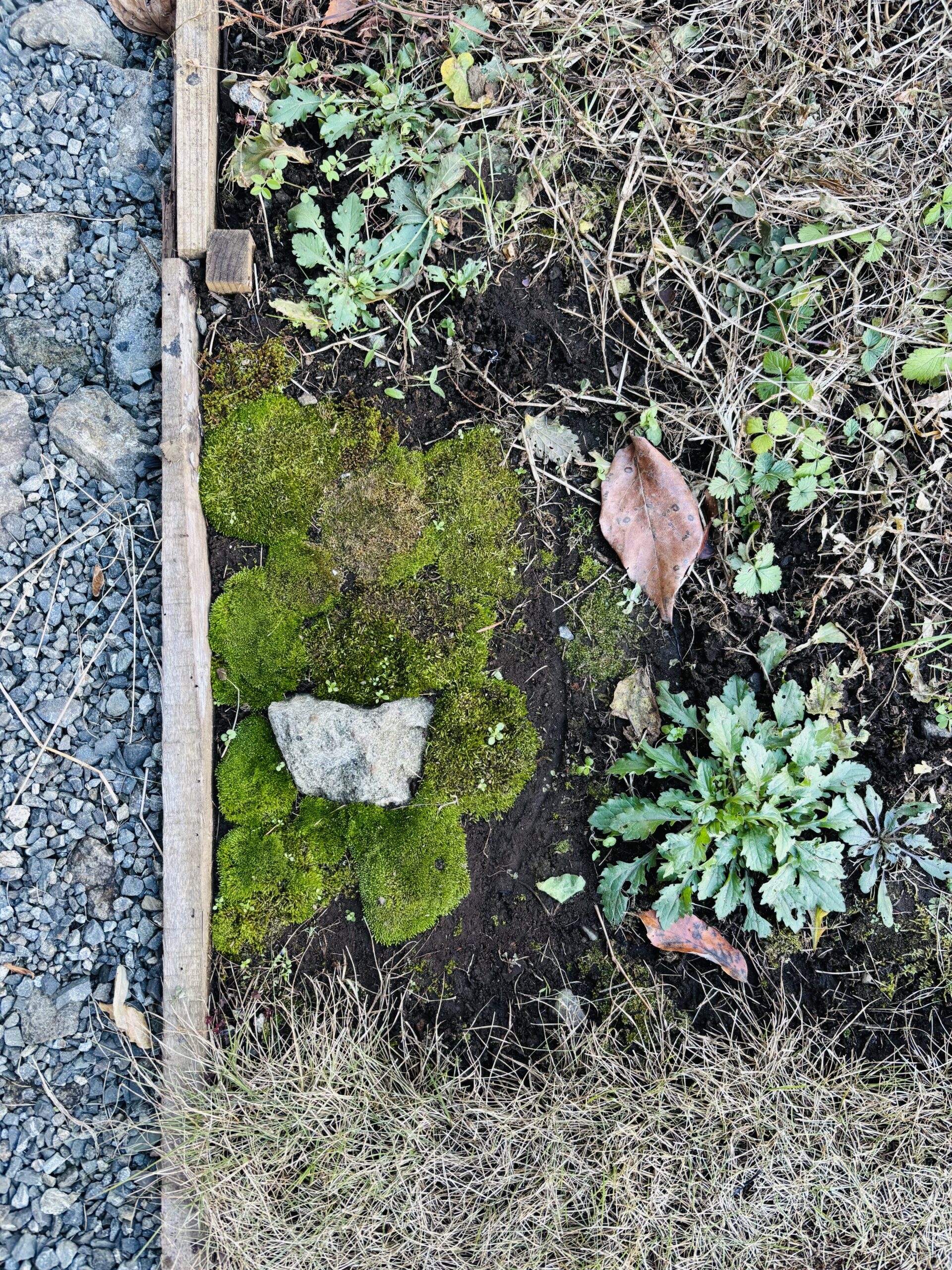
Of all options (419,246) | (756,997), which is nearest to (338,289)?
(419,246)

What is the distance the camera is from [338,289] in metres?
2.58

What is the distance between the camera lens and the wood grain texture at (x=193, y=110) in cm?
257

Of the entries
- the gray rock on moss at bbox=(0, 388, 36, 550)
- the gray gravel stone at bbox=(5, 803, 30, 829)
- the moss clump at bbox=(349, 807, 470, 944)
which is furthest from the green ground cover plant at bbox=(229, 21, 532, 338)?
the gray gravel stone at bbox=(5, 803, 30, 829)

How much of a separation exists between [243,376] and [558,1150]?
2.84 metres

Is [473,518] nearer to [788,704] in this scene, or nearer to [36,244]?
[788,704]

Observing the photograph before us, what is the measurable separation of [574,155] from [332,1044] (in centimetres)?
320

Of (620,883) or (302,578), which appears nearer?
(620,883)

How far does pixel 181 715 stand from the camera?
2568 millimetres

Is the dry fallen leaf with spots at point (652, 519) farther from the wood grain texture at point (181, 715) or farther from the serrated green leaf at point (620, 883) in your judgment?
the wood grain texture at point (181, 715)

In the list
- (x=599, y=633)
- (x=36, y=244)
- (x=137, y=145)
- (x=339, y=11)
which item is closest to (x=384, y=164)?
(x=339, y=11)

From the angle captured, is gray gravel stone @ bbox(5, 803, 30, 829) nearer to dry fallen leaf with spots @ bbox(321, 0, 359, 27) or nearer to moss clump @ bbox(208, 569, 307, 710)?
moss clump @ bbox(208, 569, 307, 710)

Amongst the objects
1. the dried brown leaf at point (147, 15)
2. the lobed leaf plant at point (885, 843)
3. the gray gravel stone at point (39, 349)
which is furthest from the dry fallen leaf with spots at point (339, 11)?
the lobed leaf plant at point (885, 843)

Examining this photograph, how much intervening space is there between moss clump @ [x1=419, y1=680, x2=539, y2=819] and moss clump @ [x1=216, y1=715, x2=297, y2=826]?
48cm

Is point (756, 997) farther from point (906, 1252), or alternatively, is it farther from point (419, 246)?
point (419, 246)
